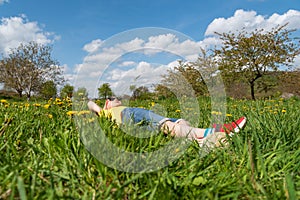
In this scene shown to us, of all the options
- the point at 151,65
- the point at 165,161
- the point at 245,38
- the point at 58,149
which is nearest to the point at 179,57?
the point at 151,65

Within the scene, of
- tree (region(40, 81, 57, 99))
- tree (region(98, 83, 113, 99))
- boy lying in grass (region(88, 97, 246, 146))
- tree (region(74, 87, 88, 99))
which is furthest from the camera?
tree (region(40, 81, 57, 99))

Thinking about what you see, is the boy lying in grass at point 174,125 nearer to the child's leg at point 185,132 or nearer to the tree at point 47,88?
the child's leg at point 185,132

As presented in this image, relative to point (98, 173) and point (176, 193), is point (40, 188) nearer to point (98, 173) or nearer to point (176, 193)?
point (98, 173)

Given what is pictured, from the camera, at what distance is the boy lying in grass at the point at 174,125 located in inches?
86.8

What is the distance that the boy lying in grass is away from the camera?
221 centimetres

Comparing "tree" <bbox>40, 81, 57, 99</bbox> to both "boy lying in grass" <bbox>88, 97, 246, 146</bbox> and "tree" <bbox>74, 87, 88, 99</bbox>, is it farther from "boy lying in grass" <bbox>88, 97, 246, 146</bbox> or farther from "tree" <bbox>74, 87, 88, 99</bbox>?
"tree" <bbox>74, 87, 88, 99</bbox>

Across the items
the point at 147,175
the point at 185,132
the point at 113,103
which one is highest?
the point at 113,103

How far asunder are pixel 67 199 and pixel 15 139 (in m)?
1.16

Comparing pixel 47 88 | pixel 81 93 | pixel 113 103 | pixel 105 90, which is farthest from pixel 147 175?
pixel 47 88

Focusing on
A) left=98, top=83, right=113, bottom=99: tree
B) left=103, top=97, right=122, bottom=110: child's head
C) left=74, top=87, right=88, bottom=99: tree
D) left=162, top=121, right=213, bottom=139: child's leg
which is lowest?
left=162, top=121, right=213, bottom=139: child's leg

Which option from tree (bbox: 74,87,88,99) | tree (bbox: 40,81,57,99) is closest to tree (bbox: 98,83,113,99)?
tree (bbox: 74,87,88,99)

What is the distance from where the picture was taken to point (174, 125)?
2.57 metres

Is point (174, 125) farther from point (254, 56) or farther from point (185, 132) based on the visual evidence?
point (254, 56)

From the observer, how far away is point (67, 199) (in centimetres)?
111
